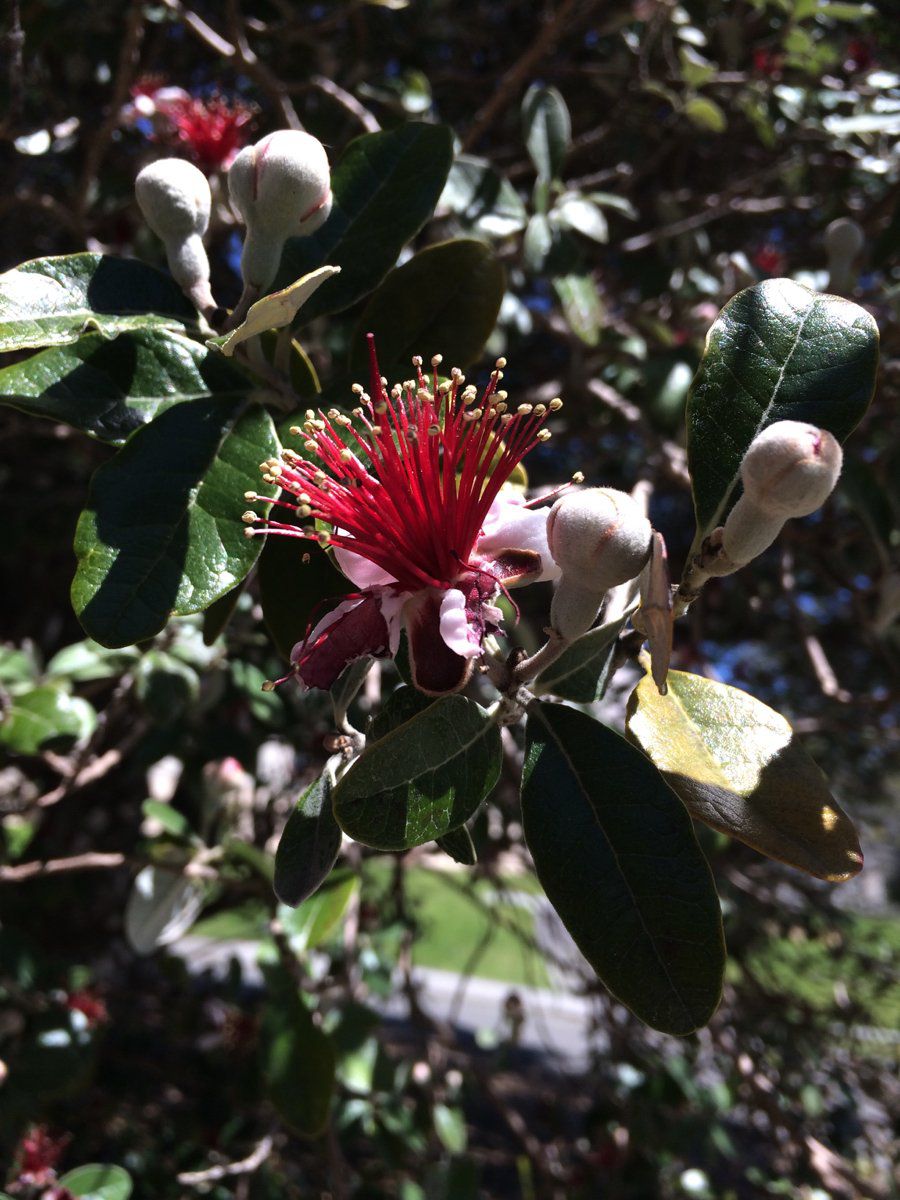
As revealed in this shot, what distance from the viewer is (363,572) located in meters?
0.76

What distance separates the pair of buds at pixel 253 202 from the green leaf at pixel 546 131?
90cm

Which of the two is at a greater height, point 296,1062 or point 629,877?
point 629,877

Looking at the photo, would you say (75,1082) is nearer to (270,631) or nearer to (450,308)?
(270,631)

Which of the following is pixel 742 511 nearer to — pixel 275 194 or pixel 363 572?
pixel 363 572

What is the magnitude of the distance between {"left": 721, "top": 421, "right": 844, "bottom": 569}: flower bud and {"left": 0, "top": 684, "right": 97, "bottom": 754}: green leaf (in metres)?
1.18

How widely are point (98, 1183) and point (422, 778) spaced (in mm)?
1335

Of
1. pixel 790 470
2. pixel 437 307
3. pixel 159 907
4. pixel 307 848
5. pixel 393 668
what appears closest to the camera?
A: pixel 790 470

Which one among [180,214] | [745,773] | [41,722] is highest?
[180,214]

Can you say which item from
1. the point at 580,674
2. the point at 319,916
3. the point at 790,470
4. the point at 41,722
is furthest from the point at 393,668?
the point at 790,470

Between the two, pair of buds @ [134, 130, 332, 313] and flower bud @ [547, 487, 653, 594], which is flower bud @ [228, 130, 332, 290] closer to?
pair of buds @ [134, 130, 332, 313]

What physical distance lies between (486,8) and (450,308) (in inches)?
98.3

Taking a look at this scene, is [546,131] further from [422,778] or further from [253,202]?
[422,778]

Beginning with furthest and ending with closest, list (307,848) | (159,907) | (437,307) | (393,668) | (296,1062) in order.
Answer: (393,668)
(159,907)
(296,1062)
(437,307)
(307,848)

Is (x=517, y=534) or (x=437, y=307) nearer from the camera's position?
(x=517, y=534)
